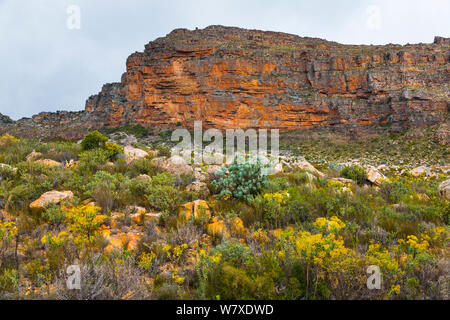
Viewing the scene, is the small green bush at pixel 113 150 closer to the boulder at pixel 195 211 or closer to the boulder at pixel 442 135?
the boulder at pixel 195 211

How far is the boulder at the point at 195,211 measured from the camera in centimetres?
328

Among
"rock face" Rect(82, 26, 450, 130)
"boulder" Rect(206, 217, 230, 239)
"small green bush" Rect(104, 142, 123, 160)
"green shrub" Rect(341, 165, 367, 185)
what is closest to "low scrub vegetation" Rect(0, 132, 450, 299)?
"boulder" Rect(206, 217, 230, 239)

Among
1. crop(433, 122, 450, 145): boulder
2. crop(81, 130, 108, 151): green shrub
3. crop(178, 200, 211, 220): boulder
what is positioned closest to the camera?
crop(178, 200, 211, 220): boulder

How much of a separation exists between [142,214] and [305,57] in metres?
51.6

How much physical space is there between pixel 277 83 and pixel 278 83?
0.25 meters

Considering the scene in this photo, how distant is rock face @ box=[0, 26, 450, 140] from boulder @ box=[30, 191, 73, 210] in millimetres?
38027

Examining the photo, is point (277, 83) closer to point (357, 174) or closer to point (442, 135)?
point (442, 135)

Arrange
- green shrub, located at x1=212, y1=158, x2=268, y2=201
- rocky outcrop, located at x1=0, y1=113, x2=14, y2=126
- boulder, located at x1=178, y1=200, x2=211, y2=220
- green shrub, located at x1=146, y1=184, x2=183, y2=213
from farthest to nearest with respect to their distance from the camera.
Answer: rocky outcrop, located at x1=0, y1=113, x2=14, y2=126 → green shrub, located at x1=212, y1=158, x2=268, y2=201 → green shrub, located at x1=146, y1=184, x2=183, y2=213 → boulder, located at x1=178, y1=200, x2=211, y2=220

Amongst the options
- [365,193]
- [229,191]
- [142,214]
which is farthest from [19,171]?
[365,193]

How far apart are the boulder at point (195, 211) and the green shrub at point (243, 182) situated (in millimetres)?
637

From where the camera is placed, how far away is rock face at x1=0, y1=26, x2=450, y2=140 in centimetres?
3888

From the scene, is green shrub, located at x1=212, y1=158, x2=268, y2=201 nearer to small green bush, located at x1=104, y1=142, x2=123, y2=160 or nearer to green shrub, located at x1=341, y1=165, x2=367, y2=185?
green shrub, located at x1=341, y1=165, x2=367, y2=185

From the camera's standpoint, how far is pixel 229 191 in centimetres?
413
